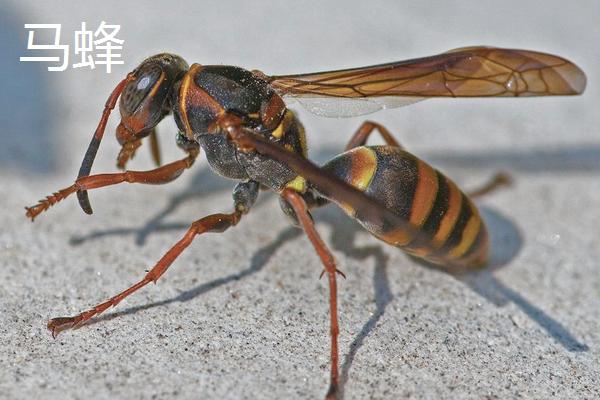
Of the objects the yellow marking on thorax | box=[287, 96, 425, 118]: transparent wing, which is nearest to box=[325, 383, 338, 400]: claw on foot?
the yellow marking on thorax

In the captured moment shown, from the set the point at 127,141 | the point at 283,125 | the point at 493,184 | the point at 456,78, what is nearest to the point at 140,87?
the point at 127,141

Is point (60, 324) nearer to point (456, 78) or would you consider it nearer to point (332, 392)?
point (332, 392)

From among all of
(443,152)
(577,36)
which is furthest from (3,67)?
(577,36)

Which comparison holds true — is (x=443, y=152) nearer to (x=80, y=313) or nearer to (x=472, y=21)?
(x=472, y=21)

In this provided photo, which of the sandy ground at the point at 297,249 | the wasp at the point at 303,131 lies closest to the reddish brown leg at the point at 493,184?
the sandy ground at the point at 297,249

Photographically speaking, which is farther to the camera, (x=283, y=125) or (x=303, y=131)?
(x=303, y=131)

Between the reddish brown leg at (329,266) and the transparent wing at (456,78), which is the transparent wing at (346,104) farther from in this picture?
the reddish brown leg at (329,266)
